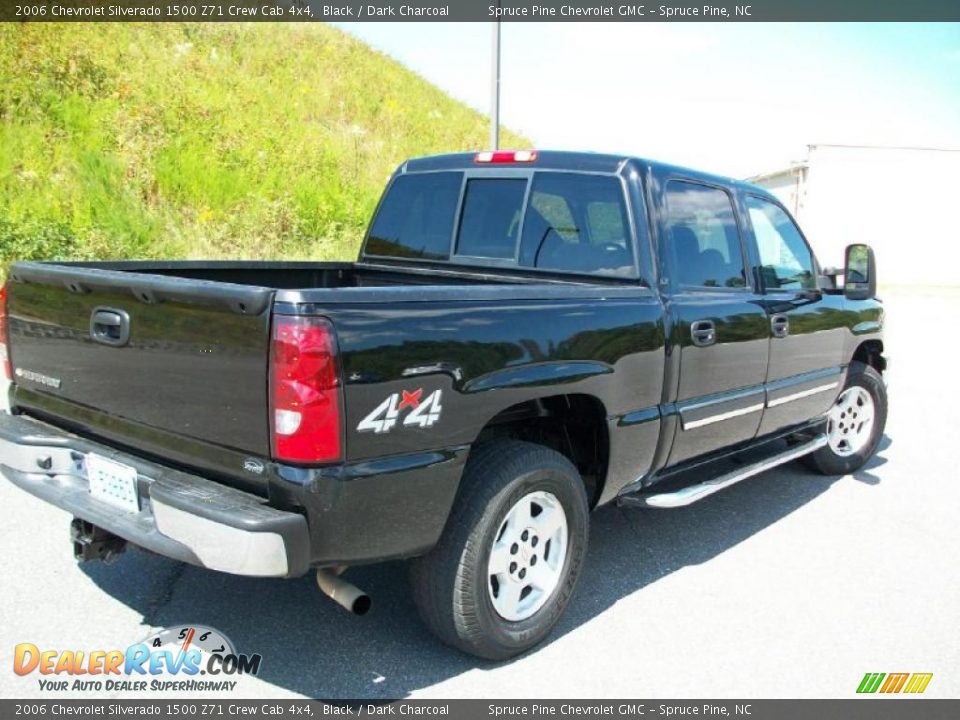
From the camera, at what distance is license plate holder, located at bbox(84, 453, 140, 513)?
9.19ft

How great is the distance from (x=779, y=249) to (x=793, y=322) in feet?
1.57

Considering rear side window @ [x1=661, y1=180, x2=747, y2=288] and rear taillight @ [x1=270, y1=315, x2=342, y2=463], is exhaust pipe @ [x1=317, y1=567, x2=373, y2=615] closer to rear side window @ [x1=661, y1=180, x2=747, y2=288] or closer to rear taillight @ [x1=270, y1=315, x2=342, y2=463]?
rear taillight @ [x1=270, y1=315, x2=342, y2=463]

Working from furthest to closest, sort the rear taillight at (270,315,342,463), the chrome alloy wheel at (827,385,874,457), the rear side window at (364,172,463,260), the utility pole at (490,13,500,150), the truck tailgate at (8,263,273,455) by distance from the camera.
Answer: the utility pole at (490,13,500,150)
the chrome alloy wheel at (827,385,874,457)
the rear side window at (364,172,463,260)
the truck tailgate at (8,263,273,455)
the rear taillight at (270,315,342,463)

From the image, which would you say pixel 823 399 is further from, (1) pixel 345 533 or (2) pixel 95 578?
(2) pixel 95 578

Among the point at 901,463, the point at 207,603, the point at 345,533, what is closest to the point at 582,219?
the point at 345,533

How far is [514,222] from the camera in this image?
13.5ft

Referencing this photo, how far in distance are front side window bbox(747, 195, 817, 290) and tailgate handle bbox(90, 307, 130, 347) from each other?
3.32m

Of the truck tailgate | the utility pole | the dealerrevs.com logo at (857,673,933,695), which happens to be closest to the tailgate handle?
the truck tailgate

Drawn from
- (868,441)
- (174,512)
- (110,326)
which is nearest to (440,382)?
(174,512)

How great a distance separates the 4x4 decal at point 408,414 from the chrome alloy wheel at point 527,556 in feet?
2.06

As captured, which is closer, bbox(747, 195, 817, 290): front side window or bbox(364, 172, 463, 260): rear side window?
bbox(364, 172, 463, 260): rear side window

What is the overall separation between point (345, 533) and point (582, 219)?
2049 millimetres

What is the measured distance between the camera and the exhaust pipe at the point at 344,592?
107 inches

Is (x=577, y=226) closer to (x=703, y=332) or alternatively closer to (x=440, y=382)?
(x=703, y=332)
